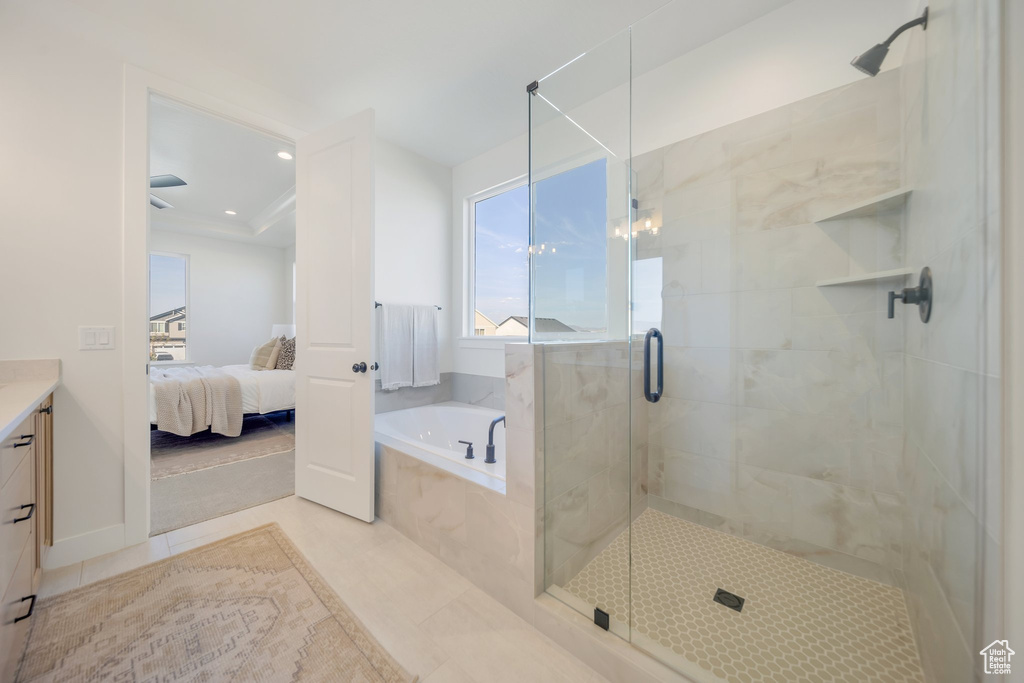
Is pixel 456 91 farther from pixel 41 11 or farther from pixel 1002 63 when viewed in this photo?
pixel 1002 63

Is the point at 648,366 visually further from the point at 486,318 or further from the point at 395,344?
the point at 395,344

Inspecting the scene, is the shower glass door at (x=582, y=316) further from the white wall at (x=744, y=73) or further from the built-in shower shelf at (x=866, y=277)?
the built-in shower shelf at (x=866, y=277)

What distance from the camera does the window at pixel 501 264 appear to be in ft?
9.54

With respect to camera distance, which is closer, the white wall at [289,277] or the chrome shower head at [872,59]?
the chrome shower head at [872,59]

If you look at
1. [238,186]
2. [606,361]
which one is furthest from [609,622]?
[238,186]

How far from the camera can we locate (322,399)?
2.19 meters

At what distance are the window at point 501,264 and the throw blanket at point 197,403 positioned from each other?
8.01 feet

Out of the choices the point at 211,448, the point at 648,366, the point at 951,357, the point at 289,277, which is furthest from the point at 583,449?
the point at 289,277

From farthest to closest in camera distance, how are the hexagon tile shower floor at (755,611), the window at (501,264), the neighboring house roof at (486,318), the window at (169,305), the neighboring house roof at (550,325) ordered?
the window at (169,305) < the neighboring house roof at (486,318) < the window at (501,264) < the neighboring house roof at (550,325) < the hexagon tile shower floor at (755,611)

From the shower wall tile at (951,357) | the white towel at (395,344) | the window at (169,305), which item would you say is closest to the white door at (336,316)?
the white towel at (395,344)

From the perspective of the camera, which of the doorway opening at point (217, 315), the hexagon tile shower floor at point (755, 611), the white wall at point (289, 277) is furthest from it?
the white wall at point (289, 277)

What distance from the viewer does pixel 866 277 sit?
4.58ft

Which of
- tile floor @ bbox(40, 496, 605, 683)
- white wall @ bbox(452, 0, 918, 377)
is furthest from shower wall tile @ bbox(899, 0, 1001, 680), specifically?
tile floor @ bbox(40, 496, 605, 683)

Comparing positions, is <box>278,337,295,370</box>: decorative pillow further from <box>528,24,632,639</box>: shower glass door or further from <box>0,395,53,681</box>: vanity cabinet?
<box>528,24,632,639</box>: shower glass door
